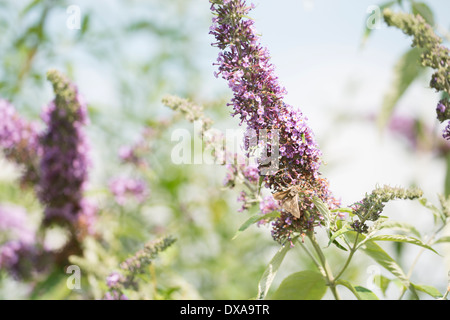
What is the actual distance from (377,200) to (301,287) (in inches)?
8.6

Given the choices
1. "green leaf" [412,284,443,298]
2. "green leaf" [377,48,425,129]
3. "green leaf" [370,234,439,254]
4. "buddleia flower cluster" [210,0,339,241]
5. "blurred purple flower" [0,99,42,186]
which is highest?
"blurred purple flower" [0,99,42,186]

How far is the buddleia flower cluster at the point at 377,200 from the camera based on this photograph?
50 centimetres

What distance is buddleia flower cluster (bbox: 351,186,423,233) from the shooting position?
1.65 ft

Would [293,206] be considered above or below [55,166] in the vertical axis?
below

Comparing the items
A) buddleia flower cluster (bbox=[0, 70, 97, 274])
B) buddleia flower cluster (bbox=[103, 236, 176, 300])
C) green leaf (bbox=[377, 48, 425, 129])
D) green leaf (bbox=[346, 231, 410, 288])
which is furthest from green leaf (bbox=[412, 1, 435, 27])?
buddleia flower cluster (bbox=[0, 70, 97, 274])

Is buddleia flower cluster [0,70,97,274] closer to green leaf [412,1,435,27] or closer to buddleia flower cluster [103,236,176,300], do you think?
buddleia flower cluster [103,236,176,300]

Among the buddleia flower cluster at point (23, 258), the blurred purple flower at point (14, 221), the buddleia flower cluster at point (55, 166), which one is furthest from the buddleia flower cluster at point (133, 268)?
the blurred purple flower at point (14, 221)

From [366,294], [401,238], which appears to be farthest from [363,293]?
[401,238]

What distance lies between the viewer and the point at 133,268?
748 mm

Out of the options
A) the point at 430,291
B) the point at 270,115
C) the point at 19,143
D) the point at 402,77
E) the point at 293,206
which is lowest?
the point at 430,291

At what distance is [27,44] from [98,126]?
0.47m

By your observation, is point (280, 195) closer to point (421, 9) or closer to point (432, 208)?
point (432, 208)

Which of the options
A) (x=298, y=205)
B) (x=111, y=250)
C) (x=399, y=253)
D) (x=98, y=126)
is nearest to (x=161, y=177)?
(x=98, y=126)

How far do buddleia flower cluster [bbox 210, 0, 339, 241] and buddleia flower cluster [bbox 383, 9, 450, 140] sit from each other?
7.0 inches
